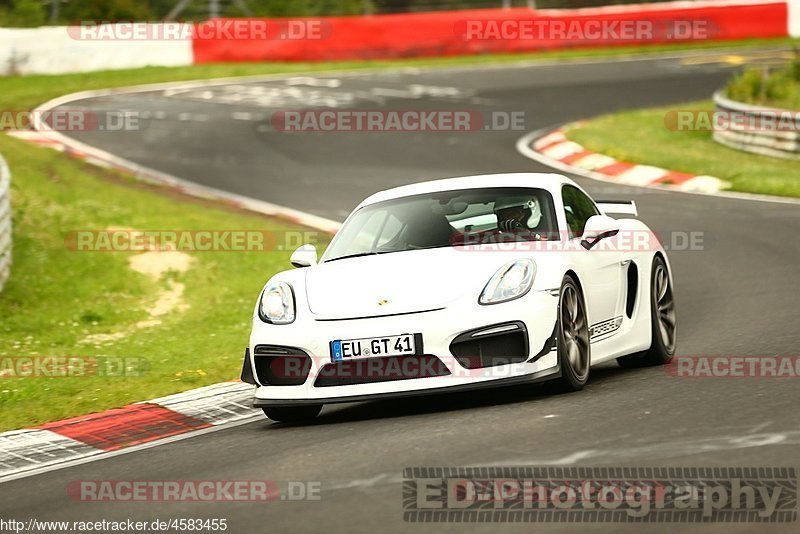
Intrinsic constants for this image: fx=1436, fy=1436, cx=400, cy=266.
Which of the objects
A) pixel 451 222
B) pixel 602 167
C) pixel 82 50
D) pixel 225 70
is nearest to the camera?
→ pixel 451 222

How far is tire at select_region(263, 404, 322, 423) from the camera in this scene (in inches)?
323

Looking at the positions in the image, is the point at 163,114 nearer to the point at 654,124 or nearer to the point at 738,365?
the point at 654,124

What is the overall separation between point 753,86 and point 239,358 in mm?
15316

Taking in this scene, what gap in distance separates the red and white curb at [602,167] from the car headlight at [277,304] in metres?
10.8

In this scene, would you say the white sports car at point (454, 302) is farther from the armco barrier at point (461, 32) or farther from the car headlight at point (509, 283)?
the armco barrier at point (461, 32)

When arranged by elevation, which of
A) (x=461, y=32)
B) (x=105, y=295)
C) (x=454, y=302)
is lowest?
(x=105, y=295)

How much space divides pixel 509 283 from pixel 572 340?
0.52 meters

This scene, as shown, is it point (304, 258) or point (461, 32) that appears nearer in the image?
point (304, 258)

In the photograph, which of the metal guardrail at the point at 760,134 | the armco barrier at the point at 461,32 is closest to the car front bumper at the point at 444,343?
the metal guardrail at the point at 760,134

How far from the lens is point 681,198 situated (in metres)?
17.5

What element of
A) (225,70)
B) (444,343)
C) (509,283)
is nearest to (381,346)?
(444,343)

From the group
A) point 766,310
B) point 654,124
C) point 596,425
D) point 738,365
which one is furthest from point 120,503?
point 654,124

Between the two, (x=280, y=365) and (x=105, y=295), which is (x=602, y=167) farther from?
(x=280, y=365)

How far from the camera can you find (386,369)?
7555 mm
